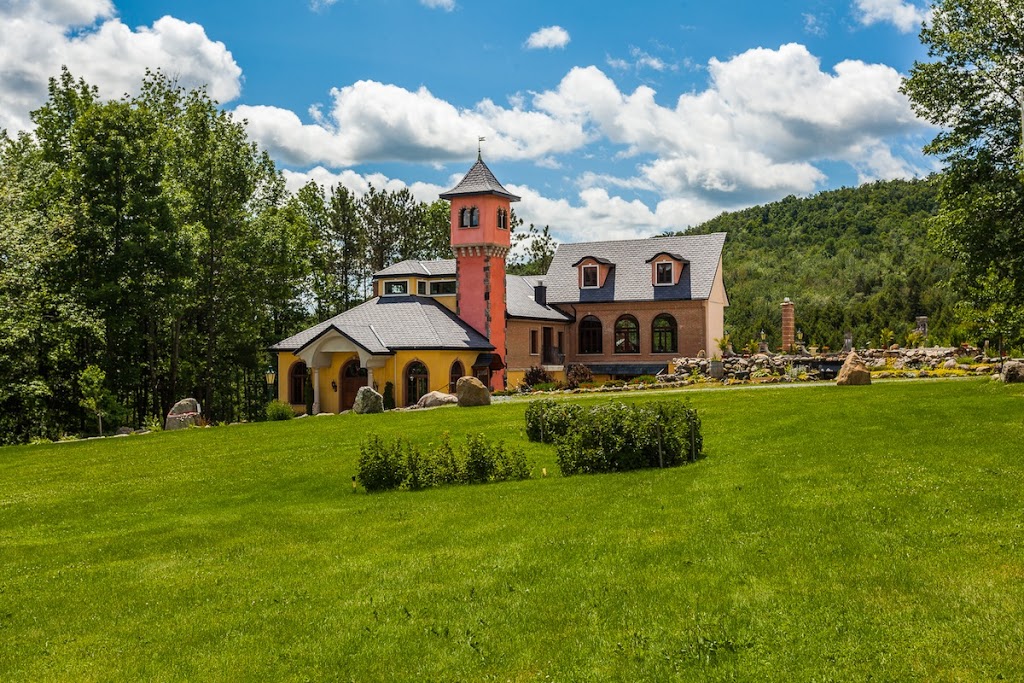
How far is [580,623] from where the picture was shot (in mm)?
7824

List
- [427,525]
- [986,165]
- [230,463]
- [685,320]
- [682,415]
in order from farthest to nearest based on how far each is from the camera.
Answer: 1. [685,320]
2. [986,165]
3. [230,463]
4. [682,415]
5. [427,525]

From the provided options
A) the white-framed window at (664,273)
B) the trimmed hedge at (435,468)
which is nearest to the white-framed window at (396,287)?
the white-framed window at (664,273)

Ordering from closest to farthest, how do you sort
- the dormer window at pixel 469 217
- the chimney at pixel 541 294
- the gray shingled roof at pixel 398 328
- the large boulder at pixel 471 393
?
the large boulder at pixel 471 393 < the gray shingled roof at pixel 398 328 < the dormer window at pixel 469 217 < the chimney at pixel 541 294

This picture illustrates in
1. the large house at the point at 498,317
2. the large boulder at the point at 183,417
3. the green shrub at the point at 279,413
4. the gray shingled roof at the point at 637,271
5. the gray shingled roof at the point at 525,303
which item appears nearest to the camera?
the large boulder at the point at 183,417

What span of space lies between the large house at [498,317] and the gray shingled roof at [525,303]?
110 mm

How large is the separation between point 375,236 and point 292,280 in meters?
11.8

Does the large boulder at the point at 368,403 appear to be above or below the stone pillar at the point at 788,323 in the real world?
below

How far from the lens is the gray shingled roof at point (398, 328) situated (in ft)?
121

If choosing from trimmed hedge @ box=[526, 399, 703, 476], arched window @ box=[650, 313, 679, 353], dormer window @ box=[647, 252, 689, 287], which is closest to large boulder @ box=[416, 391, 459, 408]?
trimmed hedge @ box=[526, 399, 703, 476]

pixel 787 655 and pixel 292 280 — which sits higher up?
pixel 292 280

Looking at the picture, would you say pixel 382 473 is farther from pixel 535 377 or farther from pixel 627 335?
pixel 627 335

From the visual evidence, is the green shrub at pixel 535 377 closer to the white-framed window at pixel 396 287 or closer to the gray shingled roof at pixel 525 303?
the gray shingled roof at pixel 525 303

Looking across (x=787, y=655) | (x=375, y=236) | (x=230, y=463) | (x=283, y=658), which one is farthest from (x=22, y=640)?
(x=375, y=236)

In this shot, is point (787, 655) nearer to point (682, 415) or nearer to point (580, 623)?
point (580, 623)
